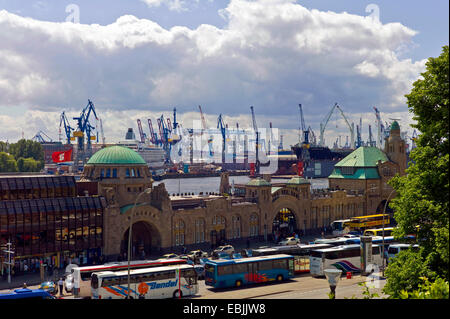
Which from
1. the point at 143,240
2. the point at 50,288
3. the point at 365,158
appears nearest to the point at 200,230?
the point at 143,240

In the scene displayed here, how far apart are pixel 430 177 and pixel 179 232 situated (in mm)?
48841

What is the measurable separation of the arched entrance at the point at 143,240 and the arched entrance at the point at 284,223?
2471 cm

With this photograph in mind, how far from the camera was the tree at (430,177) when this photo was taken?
2864 centimetres

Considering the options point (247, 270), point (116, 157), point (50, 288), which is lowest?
point (50, 288)

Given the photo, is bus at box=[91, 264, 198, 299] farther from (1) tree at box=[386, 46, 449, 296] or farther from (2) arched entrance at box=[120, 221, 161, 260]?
(2) arched entrance at box=[120, 221, 161, 260]

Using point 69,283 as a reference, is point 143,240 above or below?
above

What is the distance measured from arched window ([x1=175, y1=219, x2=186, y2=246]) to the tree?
147ft

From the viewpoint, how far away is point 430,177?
29172 millimetres

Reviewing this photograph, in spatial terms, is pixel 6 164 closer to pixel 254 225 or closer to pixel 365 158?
pixel 254 225

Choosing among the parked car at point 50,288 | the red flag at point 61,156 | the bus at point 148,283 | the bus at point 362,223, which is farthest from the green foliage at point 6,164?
the bus at point 148,283

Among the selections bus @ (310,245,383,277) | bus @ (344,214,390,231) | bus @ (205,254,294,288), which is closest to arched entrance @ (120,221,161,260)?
bus @ (205,254,294,288)

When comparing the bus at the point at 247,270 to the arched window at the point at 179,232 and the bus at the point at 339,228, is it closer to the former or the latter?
the arched window at the point at 179,232
